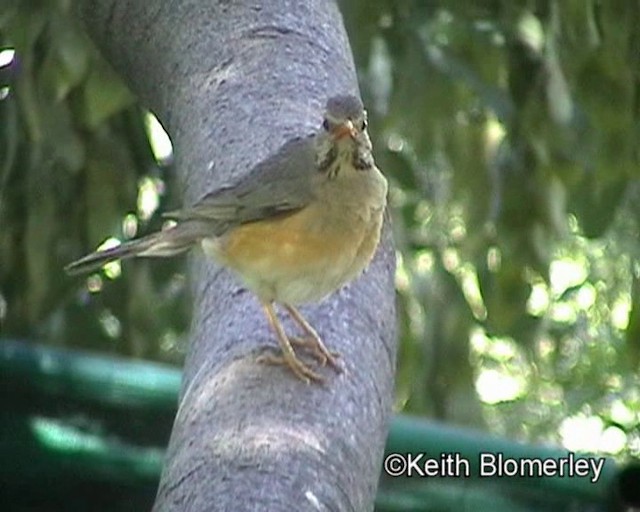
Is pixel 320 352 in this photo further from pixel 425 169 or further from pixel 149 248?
pixel 425 169

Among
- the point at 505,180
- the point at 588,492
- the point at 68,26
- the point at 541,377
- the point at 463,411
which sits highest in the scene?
the point at 68,26

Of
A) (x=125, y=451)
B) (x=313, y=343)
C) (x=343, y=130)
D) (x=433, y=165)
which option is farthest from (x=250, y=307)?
(x=433, y=165)

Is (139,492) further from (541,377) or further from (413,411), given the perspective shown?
(541,377)

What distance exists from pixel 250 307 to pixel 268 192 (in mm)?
210

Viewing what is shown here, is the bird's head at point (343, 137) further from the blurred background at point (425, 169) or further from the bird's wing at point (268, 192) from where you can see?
the blurred background at point (425, 169)

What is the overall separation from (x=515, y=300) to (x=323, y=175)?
183cm

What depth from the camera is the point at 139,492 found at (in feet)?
13.0

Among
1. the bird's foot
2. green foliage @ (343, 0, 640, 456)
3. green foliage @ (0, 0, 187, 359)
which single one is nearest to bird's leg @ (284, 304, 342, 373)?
the bird's foot

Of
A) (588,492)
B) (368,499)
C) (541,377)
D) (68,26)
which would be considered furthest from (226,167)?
(541,377)

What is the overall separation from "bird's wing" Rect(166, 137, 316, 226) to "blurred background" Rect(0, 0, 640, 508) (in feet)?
3.75

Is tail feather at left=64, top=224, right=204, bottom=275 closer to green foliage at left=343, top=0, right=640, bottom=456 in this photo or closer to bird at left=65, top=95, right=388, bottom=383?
bird at left=65, top=95, right=388, bottom=383

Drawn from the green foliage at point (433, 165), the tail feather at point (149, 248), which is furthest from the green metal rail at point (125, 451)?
the tail feather at point (149, 248)

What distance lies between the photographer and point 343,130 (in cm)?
273

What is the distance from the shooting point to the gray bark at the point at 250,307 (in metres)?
2.07
